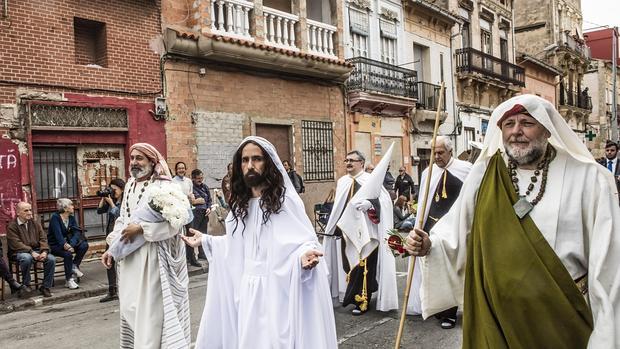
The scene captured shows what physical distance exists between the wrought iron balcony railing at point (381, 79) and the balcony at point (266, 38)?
877mm

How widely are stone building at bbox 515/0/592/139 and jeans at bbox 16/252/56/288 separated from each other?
34.8 metres

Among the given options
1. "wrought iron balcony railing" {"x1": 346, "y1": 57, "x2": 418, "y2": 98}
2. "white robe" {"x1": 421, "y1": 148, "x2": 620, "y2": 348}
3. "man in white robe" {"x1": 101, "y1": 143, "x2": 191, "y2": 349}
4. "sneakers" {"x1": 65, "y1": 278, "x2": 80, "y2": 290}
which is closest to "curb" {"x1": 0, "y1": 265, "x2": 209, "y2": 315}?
"sneakers" {"x1": 65, "y1": 278, "x2": 80, "y2": 290}

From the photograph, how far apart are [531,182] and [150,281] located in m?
2.96

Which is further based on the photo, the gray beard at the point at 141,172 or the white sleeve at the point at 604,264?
the gray beard at the point at 141,172

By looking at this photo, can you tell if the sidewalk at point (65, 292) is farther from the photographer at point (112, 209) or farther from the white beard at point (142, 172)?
the white beard at point (142, 172)

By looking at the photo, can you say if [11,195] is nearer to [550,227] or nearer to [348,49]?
[550,227]

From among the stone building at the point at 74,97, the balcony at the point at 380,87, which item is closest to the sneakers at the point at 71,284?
the stone building at the point at 74,97

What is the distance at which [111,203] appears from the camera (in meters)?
8.52

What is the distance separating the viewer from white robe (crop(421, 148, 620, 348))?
2.58 metres

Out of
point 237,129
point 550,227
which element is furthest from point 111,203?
point 550,227

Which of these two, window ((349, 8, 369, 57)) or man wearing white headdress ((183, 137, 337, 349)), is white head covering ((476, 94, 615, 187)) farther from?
window ((349, 8, 369, 57))

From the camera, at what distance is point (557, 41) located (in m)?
36.9

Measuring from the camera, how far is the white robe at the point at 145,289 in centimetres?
434

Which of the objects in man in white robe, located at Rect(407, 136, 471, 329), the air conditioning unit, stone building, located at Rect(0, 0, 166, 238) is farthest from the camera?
the air conditioning unit
